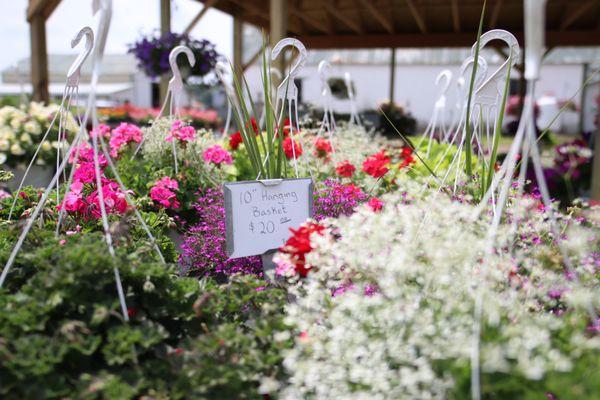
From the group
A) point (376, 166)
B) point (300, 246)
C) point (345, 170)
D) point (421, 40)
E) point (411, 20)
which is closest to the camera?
point (300, 246)

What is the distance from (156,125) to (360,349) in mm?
1903

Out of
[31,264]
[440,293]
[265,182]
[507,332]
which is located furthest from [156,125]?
[507,332]

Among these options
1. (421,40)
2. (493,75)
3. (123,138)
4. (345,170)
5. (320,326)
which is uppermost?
(421,40)

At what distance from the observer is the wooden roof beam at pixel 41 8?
15.7 ft

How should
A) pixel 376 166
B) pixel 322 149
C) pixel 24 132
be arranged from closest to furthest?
1. pixel 376 166
2. pixel 322 149
3. pixel 24 132

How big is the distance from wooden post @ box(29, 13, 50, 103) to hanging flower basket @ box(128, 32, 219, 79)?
108 centimetres

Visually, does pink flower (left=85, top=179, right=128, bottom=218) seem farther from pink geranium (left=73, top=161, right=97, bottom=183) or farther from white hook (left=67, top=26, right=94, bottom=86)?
white hook (left=67, top=26, right=94, bottom=86)

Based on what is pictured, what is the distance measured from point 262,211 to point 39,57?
14.5 feet

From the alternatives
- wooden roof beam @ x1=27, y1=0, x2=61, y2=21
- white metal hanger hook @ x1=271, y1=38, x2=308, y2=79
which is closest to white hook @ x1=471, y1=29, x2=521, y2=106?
white metal hanger hook @ x1=271, y1=38, x2=308, y2=79

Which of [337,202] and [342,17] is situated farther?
[342,17]

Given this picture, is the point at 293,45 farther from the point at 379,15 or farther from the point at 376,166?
the point at 379,15

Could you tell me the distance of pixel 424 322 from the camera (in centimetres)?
93

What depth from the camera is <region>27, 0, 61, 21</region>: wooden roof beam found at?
188 inches

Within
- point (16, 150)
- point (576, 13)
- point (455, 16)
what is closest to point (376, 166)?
point (16, 150)
